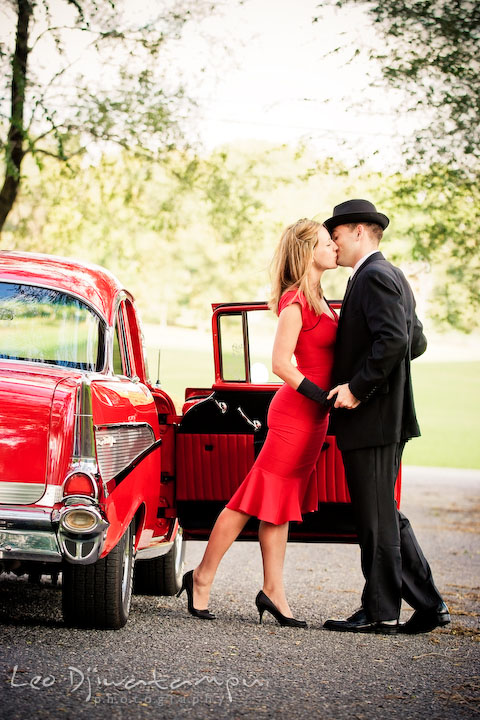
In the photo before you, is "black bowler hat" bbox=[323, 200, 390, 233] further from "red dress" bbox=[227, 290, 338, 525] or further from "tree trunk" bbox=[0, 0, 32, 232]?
"tree trunk" bbox=[0, 0, 32, 232]

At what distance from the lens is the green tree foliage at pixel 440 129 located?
13.6 metres

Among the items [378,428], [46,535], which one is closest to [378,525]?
[378,428]

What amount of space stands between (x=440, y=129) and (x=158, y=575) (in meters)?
9.57

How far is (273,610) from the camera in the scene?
17.2 feet

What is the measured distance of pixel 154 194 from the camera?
18094 millimetres

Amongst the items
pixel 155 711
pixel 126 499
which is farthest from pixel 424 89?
pixel 155 711

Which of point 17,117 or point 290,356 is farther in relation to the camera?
point 17,117

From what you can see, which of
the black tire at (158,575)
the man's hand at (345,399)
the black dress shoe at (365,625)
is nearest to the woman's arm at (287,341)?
the man's hand at (345,399)

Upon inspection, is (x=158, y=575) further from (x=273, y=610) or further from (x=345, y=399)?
(x=345, y=399)

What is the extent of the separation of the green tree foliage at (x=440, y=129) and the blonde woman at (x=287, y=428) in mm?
9245

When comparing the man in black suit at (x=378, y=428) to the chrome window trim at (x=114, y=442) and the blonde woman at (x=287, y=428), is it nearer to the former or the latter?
the blonde woman at (x=287, y=428)

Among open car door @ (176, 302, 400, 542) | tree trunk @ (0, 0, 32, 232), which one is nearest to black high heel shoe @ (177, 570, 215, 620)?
open car door @ (176, 302, 400, 542)

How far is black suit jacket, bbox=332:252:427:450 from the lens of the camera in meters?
4.93

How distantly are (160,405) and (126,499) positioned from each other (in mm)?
1669
